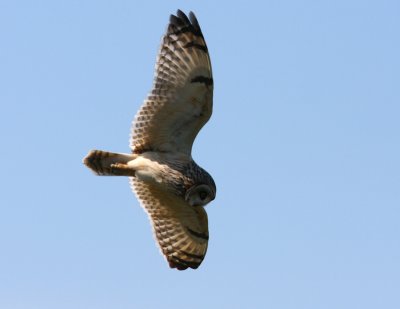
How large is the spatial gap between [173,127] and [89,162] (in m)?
1.39

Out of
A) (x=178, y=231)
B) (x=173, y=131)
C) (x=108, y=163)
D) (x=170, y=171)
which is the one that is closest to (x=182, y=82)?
(x=173, y=131)

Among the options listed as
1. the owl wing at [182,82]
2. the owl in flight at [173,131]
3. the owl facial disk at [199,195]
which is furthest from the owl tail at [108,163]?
the owl facial disk at [199,195]

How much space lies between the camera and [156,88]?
52.6ft

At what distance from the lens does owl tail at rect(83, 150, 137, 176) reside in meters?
16.3

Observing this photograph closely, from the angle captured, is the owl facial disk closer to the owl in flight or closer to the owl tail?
the owl in flight

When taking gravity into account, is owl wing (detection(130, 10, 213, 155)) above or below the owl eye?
above

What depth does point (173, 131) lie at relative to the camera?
16391 mm

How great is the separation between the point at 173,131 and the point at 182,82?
0.88m

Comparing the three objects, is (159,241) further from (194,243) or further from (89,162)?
(89,162)

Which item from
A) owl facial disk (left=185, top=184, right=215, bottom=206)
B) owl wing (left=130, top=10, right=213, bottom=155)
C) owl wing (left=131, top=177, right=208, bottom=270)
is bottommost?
owl wing (left=131, top=177, right=208, bottom=270)

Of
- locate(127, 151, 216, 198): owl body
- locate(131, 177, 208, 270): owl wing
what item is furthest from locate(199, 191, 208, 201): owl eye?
locate(131, 177, 208, 270): owl wing

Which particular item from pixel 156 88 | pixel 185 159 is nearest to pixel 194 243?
pixel 185 159

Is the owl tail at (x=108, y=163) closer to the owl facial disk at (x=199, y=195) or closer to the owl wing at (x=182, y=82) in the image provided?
the owl wing at (x=182, y=82)

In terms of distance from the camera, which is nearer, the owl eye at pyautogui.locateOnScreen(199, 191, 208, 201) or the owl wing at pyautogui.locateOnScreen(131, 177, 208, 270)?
the owl eye at pyautogui.locateOnScreen(199, 191, 208, 201)
